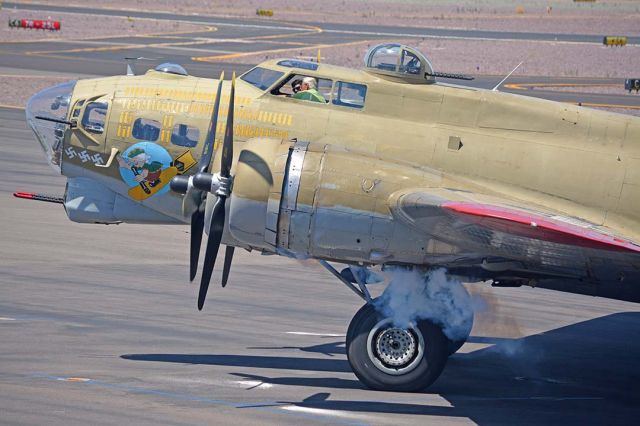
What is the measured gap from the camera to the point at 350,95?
16609 millimetres

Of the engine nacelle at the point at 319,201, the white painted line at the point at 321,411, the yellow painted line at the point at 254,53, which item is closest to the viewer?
the white painted line at the point at 321,411

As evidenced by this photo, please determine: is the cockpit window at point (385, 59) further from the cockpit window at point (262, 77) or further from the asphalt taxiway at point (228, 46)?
the asphalt taxiway at point (228, 46)

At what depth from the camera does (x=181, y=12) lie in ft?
361

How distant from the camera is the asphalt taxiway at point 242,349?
13.9 metres

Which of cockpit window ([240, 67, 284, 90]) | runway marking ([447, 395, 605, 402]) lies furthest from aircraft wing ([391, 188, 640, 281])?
cockpit window ([240, 67, 284, 90])

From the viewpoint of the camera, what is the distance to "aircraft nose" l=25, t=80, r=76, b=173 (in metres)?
17.3

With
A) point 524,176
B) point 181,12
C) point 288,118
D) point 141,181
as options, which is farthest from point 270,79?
point 181,12

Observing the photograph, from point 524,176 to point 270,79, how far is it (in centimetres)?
448

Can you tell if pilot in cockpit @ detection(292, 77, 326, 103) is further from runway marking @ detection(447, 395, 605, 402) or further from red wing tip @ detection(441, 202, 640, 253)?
runway marking @ detection(447, 395, 605, 402)

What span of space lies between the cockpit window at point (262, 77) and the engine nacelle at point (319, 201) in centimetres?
246

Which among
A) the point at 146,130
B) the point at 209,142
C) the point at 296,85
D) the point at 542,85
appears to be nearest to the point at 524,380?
the point at 296,85

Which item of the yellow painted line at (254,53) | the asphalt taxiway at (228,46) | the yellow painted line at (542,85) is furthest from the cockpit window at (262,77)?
the yellow painted line at (254,53)

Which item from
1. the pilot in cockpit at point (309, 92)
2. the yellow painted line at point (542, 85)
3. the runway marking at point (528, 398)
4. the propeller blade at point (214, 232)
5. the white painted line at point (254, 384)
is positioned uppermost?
the pilot in cockpit at point (309, 92)

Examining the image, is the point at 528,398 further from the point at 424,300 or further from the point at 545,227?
the point at 545,227
